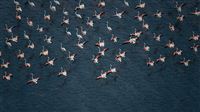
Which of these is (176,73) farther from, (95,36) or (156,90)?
(95,36)

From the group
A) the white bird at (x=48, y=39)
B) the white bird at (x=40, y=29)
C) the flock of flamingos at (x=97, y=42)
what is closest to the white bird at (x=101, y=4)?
the flock of flamingos at (x=97, y=42)

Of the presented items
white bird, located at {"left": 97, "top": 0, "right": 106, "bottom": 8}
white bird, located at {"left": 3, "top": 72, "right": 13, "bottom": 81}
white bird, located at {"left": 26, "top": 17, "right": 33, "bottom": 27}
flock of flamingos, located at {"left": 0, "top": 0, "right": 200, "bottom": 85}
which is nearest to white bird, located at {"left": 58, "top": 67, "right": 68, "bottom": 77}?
flock of flamingos, located at {"left": 0, "top": 0, "right": 200, "bottom": 85}

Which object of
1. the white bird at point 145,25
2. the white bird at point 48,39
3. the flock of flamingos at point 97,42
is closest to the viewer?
the flock of flamingos at point 97,42

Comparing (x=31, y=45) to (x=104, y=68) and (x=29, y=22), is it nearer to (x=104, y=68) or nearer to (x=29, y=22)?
(x=29, y=22)

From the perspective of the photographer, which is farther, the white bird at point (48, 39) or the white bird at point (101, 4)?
the white bird at point (101, 4)

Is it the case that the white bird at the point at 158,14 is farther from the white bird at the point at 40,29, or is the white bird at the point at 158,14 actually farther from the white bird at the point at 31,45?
the white bird at the point at 31,45

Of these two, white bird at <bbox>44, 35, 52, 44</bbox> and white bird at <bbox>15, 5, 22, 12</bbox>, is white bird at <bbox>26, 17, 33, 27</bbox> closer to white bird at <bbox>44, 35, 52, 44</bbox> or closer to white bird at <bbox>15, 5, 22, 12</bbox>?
white bird at <bbox>15, 5, 22, 12</bbox>

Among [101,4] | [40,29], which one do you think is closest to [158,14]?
[101,4]

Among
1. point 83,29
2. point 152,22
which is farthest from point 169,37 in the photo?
point 83,29

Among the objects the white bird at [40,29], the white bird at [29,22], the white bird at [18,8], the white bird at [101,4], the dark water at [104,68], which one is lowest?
the dark water at [104,68]
